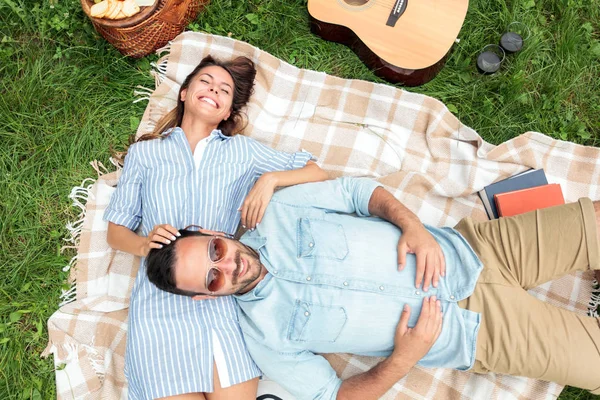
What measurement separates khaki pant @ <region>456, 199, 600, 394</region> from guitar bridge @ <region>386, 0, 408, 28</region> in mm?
1683

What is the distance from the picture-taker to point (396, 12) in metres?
3.63

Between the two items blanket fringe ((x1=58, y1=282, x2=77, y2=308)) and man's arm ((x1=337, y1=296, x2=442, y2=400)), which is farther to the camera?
blanket fringe ((x1=58, y1=282, x2=77, y2=308))

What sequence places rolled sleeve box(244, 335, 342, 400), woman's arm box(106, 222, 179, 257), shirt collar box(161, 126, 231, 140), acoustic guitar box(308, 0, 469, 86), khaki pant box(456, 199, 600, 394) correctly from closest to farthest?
1. khaki pant box(456, 199, 600, 394)
2. rolled sleeve box(244, 335, 342, 400)
3. woman's arm box(106, 222, 179, 257)
4. shirt collar box(161, 126, 231, 140)
5. acoustic guitar box(308, 0, 469, 86)

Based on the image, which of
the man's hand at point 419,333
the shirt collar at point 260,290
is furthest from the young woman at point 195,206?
the man's hand at point 419,333

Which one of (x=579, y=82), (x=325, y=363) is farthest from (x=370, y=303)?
(x=579, y=82)

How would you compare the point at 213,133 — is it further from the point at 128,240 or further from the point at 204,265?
the point at 204,265

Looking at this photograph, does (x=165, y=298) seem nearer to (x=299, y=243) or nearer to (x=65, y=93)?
(x=299, y=243)

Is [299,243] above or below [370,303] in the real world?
above

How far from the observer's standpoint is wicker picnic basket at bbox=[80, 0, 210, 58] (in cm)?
348

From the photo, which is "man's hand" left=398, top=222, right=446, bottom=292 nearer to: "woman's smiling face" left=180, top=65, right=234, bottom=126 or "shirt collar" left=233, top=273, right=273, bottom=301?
"shirt collar" left=233, top=273, right=273, bottom=301

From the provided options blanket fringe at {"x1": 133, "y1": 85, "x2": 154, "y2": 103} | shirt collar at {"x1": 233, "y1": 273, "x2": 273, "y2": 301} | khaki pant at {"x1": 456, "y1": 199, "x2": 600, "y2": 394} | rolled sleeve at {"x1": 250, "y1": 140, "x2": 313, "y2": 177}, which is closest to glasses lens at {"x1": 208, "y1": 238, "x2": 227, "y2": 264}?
shirt collar at {"x1": 233, "y1": 273, "x2": 273, "y2": 301}

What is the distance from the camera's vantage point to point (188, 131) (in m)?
3.45

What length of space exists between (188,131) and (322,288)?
4.86 feet

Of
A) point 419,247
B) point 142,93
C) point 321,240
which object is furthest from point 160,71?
point 419,247
